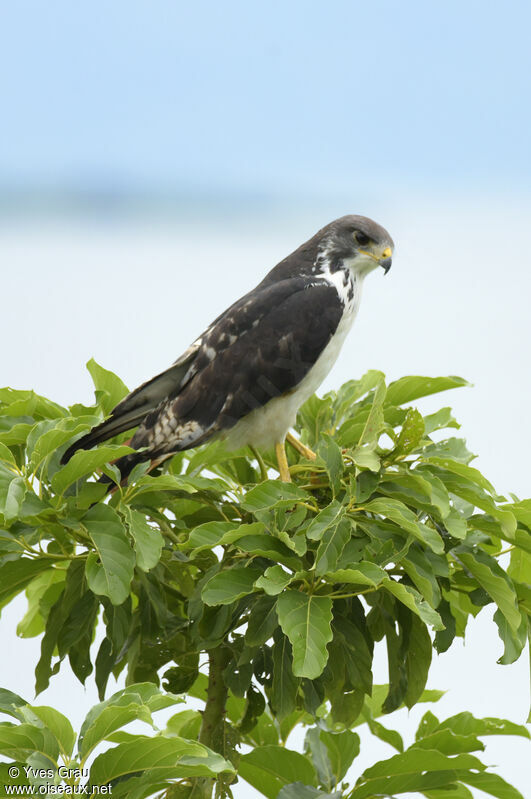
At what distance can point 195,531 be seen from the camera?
2539mm

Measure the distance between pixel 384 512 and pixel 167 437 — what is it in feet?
3.24

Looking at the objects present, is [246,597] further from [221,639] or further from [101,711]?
[101,711]

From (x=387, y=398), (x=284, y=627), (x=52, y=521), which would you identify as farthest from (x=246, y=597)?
(x=387, y=398)

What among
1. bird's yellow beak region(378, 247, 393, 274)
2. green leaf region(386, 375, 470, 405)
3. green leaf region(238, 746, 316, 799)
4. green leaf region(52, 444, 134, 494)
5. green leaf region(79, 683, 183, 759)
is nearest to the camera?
green leaf region(79, 683, 183, 759)

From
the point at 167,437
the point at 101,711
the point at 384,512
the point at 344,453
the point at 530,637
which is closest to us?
the point at 101,711

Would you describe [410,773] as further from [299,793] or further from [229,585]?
[229,585]

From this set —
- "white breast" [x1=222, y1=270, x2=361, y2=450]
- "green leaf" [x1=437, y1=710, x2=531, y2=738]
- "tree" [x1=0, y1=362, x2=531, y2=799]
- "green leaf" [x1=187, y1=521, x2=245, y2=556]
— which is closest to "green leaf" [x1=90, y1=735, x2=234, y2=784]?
"tree" [x1=0, y1=362, x2=531, y2=799]

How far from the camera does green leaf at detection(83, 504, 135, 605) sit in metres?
2.42

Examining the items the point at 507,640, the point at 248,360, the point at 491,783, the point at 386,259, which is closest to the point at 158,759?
the point at 507,640

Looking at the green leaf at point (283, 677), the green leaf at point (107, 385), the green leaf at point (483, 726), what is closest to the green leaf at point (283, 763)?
the green leaf at point (283, 677)

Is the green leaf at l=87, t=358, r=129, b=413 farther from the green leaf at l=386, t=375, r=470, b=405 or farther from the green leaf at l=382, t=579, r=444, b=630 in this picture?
the green leaf at l=382, t=579, r=444, b=630

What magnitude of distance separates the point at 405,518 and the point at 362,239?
5.14 feet

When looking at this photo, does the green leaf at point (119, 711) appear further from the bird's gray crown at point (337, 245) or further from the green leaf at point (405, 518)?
the bird's gray crown at point (337, 245)

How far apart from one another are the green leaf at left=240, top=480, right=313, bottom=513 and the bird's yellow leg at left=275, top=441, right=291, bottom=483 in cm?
67
